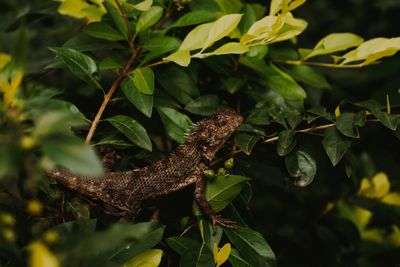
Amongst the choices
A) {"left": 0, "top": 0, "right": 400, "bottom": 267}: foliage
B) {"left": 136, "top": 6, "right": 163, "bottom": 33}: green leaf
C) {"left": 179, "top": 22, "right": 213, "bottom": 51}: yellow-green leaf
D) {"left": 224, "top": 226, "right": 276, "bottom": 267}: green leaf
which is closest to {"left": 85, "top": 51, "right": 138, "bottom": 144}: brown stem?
{"left": 0, "top": 0, "right": 400, "bottom": 267}: foliage

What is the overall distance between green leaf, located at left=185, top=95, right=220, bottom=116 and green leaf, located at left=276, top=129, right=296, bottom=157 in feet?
1.21

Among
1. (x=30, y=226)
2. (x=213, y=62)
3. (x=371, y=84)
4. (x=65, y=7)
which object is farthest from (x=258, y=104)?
(x=371, y=84)

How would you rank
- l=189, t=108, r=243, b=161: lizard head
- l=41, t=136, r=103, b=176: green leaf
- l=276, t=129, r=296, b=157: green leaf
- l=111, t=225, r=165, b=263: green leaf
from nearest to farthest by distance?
1. l=41, t=136, r=103, b=176: green leaf
2. l=111, t=225, r=165, b=263: green leaf
3. l=276, t=129, r=296, b=157: green leaf
4. l=189, t=108, r=243, b=161: lizard head

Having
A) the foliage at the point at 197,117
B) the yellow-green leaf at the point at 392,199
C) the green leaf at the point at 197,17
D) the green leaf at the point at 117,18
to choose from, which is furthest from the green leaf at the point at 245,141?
the yellow-green leaf at the point at 392,199

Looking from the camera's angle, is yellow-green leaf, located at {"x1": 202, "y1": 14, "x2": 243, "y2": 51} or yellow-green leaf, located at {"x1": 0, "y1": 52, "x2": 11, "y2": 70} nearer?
yellow-green leaf, located at {"x1": 202, "y1": 14, "x2": 243, "y2": 51}

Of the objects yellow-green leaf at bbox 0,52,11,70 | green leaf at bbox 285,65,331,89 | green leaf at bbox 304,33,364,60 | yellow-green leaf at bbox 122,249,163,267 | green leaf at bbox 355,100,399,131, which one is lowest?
yellow-green leaf at bbox 122,249,163,267

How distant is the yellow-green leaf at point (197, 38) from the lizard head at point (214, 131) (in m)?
0.41

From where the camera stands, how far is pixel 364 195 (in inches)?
105

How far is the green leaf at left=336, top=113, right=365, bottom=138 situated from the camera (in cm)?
173

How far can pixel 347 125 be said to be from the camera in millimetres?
1760

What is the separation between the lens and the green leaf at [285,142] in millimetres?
1791

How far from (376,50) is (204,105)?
0.70 meters

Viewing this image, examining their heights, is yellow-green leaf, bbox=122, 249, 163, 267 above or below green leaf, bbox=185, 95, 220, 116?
below

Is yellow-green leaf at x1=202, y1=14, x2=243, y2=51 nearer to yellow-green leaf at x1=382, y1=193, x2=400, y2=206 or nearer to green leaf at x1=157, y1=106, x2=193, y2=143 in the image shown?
green leaf at x1=157, y1=106, x2=193, y2=143
